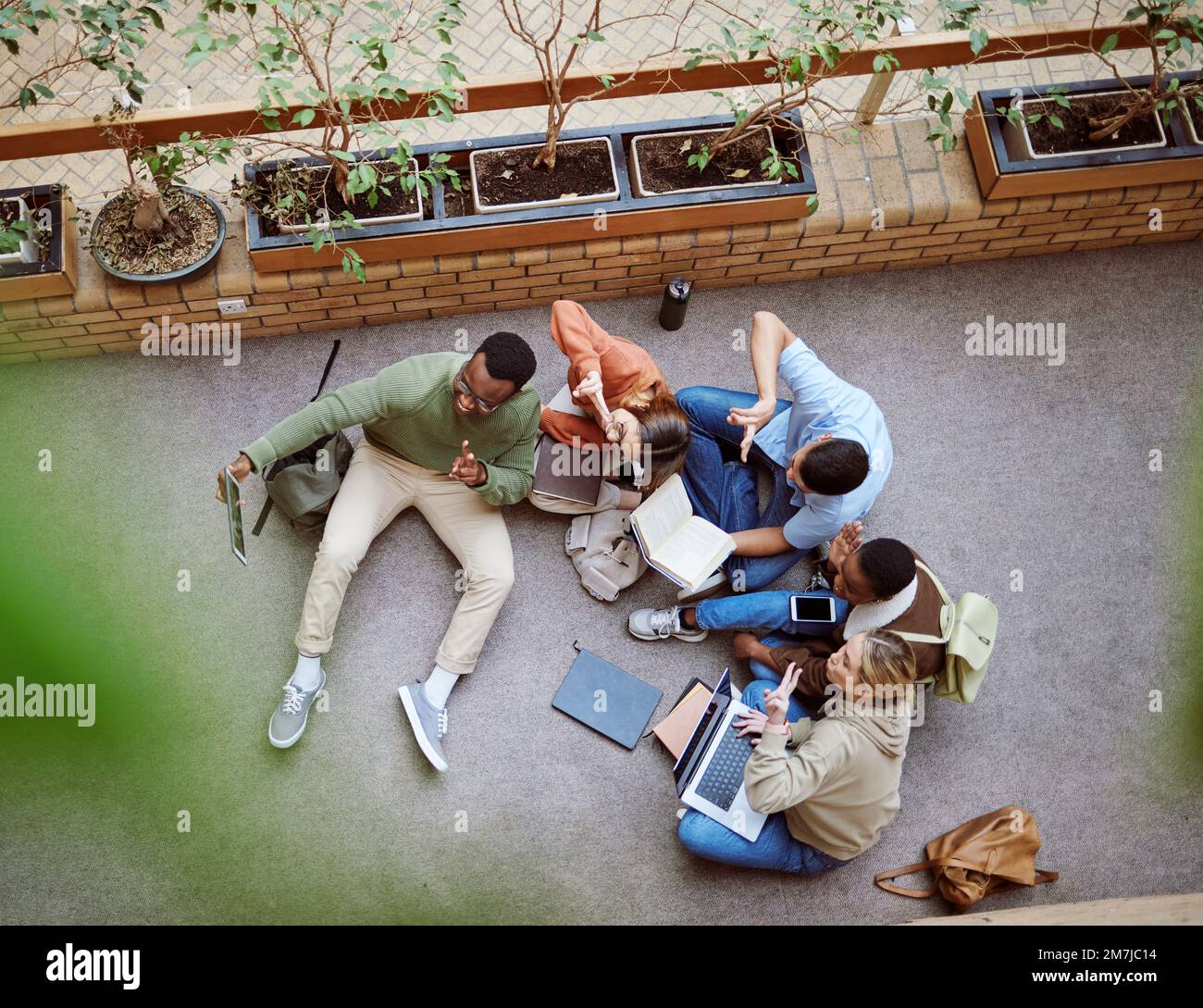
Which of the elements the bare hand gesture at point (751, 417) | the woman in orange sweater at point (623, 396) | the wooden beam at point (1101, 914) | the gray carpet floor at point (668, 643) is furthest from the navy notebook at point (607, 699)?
the wooden beam at point (1101, 914)

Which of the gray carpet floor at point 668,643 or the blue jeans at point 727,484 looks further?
the blue jeans at point 727,484

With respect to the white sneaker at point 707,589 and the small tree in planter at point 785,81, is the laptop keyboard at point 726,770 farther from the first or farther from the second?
the small tree in planter at point 785,81

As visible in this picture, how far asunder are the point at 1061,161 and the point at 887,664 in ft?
6.91

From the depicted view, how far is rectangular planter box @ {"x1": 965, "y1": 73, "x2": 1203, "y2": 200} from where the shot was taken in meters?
3.75

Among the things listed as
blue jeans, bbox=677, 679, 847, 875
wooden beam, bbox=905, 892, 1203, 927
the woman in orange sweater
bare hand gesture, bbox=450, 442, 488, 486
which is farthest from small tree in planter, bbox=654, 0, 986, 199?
wooden beam, bbox=905, 892, 1203, 927

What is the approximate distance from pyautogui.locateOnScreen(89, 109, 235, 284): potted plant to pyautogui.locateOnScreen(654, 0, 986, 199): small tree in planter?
1670 millimetres

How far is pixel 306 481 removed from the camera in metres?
3.53

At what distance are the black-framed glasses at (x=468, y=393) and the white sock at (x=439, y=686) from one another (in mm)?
1015

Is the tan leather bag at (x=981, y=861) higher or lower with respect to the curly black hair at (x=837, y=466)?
lower

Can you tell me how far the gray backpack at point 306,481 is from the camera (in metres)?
3.51

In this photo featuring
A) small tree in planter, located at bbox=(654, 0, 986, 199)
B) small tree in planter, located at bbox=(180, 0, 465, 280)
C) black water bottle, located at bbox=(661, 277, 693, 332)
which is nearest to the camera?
small tree in planter, located at bbox=(180, 0, 465, 280)

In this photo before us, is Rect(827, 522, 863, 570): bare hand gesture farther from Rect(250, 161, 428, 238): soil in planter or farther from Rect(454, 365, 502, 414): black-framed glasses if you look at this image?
Rect(250, 161, 428, 238): soil in planter

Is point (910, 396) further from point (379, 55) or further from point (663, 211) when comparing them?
point (379, 55)

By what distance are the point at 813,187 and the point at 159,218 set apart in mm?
2389
